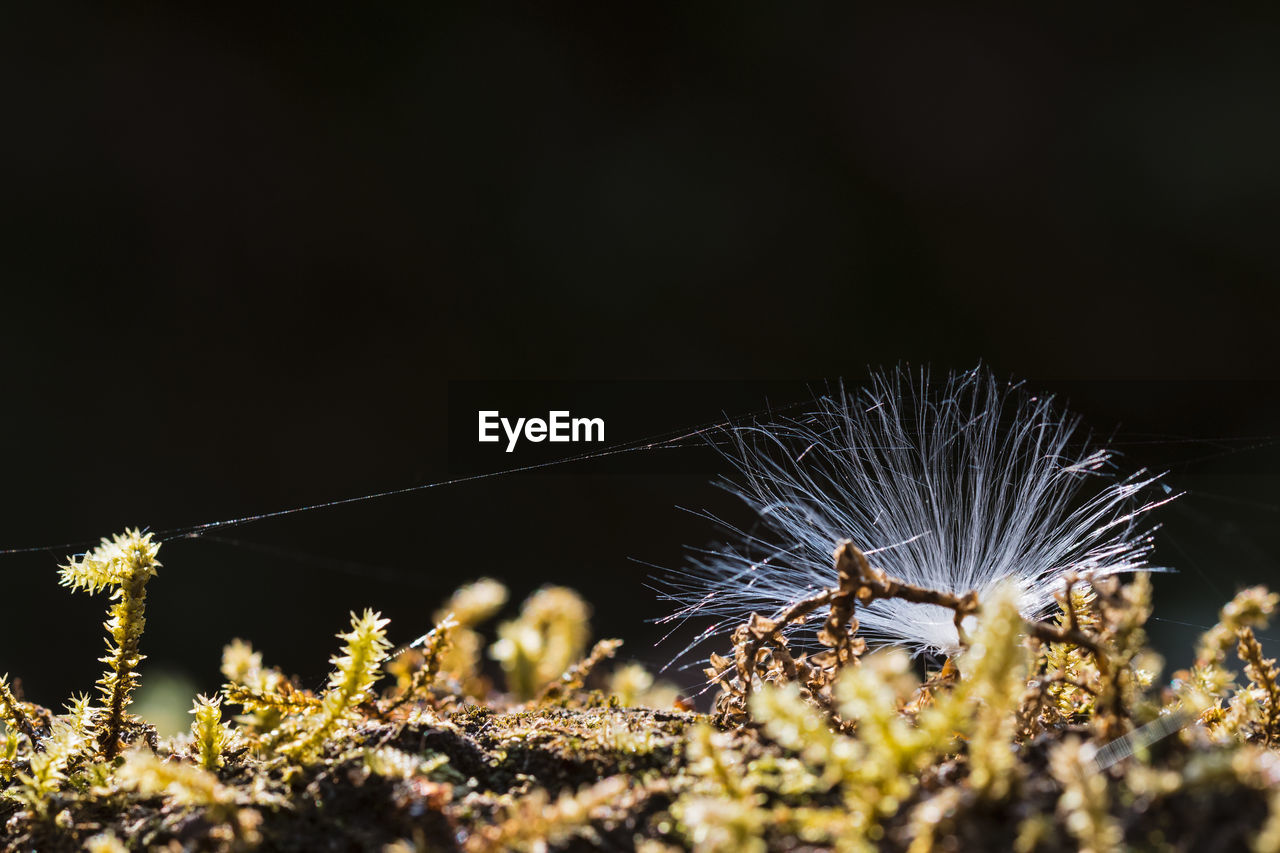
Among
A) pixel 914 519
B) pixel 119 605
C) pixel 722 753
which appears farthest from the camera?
pixel 914 519

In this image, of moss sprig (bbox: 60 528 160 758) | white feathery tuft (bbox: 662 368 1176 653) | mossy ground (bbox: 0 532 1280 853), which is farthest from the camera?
→ white feathery tuft (bbox: 662 368 1176 653)

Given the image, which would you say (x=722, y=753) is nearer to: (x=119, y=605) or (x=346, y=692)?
(x=346, y=692)

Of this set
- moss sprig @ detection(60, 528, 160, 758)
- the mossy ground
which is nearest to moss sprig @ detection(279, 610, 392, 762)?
the mossy ground

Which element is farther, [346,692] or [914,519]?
[914,519]

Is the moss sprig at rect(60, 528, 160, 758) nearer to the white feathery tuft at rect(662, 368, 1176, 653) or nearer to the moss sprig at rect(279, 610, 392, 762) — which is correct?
the moss sprig at rect(279, 610, 392, 762)

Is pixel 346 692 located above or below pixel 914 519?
below

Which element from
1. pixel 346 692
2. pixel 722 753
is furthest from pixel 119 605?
pixel 722 753

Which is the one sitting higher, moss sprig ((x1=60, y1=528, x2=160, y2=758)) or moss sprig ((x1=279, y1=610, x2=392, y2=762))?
moss sprig ((x1=60, y1=528, x2=160, y2=758))

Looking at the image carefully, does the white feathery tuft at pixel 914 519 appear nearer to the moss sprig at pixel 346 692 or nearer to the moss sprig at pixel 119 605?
the moss sprig at pixel 346 692

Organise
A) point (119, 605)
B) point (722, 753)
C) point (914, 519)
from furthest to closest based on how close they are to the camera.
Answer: point (914, 519)
point (119, 605)
point (722, 753)
